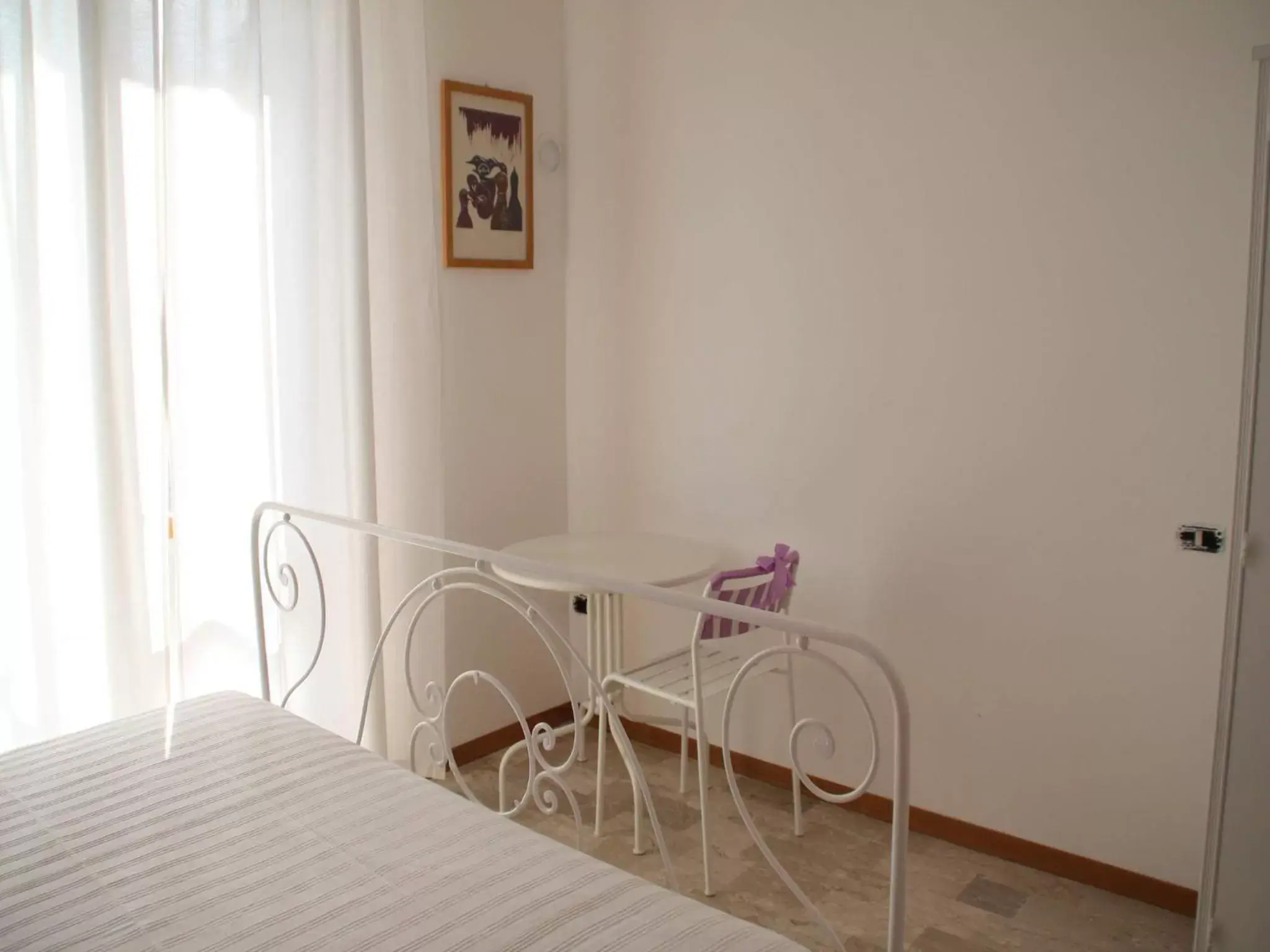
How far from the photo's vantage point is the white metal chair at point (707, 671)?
2619mm

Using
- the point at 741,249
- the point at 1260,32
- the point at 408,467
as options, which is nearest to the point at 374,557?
the point at 408,467

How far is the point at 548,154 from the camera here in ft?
11.6

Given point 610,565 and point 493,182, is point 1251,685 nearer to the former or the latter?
point 610,565

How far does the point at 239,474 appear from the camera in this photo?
2.82m

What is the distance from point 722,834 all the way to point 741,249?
5.53ft

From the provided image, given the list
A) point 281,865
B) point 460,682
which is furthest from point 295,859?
point 460,682

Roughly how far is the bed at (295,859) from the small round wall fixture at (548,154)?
1788 mm

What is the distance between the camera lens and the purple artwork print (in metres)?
3.29

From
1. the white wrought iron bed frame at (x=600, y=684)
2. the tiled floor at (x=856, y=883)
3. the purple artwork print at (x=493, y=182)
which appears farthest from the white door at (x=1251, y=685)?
the purple artwork print at (x=493, y=182)

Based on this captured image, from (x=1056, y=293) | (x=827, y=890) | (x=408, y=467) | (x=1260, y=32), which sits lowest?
(x=827, y=890)

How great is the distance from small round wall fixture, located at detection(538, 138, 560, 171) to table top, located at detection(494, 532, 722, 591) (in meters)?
1.19

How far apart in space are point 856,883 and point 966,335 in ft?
4.66

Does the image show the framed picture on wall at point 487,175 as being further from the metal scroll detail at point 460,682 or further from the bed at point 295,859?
the bed at point 295,859

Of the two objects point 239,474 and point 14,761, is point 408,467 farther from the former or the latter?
point 14,761
